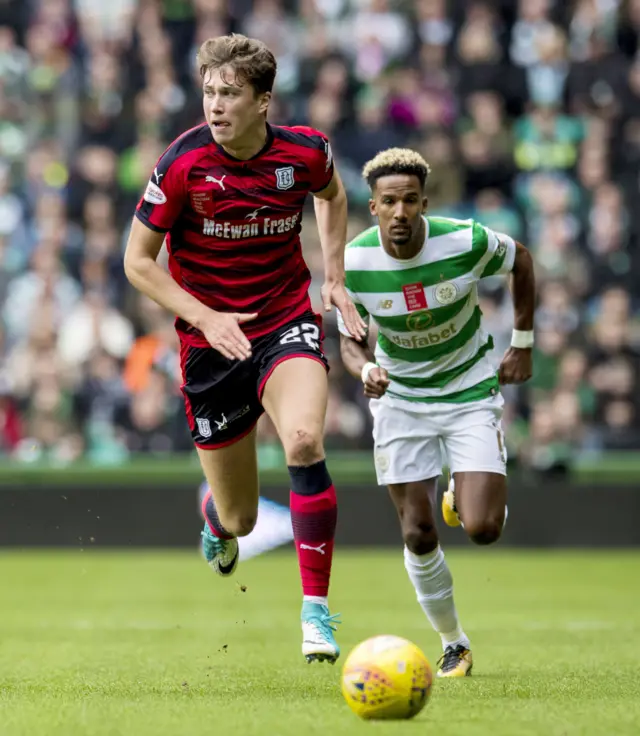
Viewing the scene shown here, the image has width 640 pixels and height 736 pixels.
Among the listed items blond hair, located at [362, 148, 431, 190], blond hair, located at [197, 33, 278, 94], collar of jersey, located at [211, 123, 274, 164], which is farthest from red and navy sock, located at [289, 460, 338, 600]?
blond hair, located at [197, 33, 278, 94]

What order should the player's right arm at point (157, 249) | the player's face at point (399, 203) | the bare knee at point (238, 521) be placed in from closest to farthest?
the player's right arm at point (157, 249) < the player's face at point (399, 203) < the bare knee at point (238, 521)

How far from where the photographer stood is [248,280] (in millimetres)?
6926

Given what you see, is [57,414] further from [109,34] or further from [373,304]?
[373,304]

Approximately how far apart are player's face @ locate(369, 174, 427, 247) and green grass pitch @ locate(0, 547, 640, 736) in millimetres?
2017

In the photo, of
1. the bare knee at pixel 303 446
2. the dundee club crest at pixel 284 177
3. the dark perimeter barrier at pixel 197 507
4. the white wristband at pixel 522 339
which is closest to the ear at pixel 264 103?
the dundee club crest at pixel 284 177

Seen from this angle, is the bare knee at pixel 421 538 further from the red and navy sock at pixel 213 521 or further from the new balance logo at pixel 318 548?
the red and navy sock at pixel 213 521

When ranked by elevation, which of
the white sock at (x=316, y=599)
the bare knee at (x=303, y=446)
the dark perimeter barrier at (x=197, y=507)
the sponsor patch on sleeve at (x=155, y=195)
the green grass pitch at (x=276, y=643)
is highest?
the sponsor patch on sleeve at (x=155, y=195)

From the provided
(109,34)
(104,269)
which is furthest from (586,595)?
(109,34)

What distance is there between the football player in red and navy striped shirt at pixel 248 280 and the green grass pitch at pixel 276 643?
0.75 meters

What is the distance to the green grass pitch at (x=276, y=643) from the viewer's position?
526 centimetres

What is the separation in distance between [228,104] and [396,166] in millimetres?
1012

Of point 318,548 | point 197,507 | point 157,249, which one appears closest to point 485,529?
point 318,548

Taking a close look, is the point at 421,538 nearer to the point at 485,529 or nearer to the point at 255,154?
the point at 485,529

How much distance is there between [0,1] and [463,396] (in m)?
13.3
